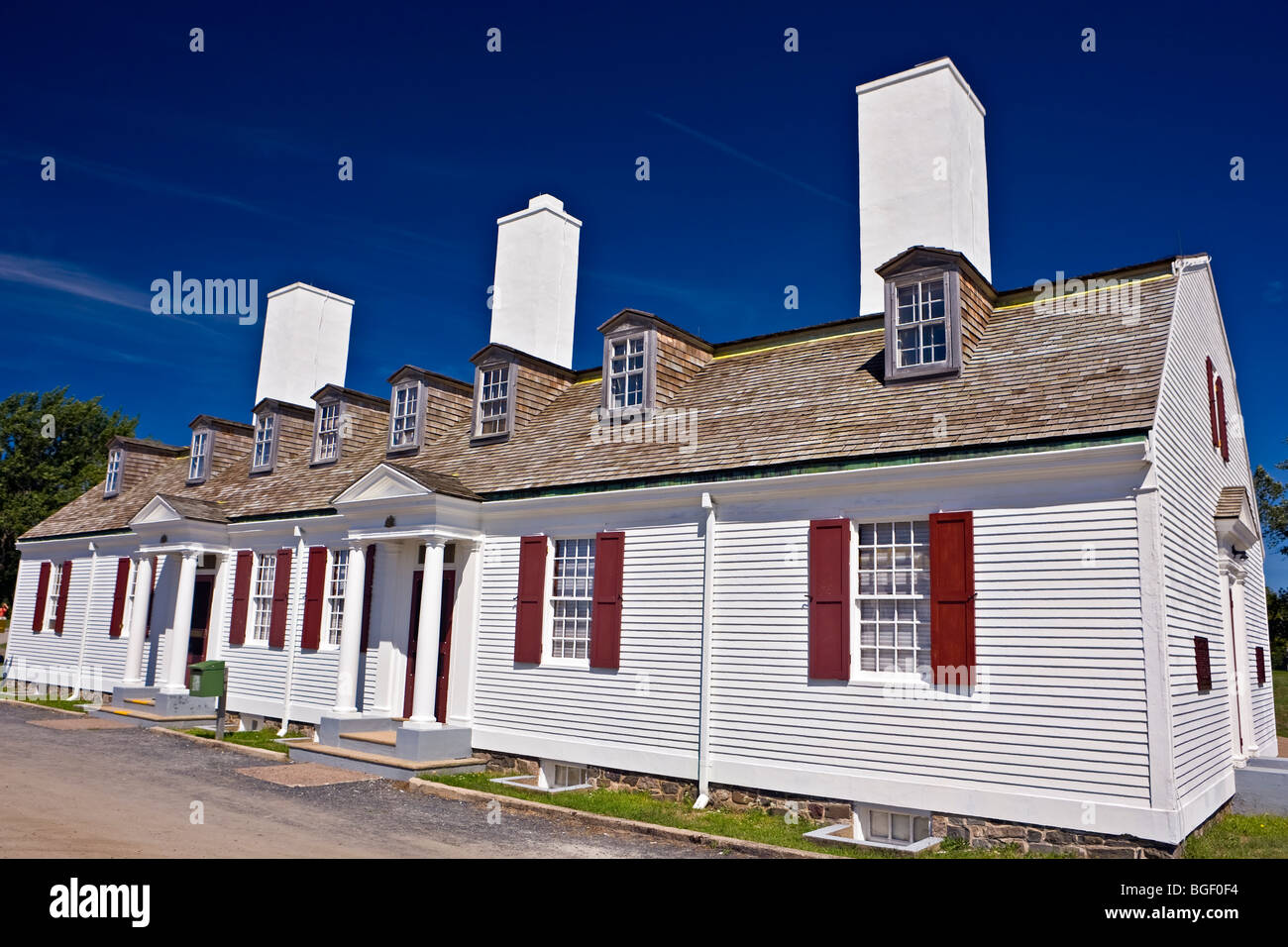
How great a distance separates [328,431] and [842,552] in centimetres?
1389

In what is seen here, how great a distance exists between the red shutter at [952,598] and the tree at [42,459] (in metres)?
38.8

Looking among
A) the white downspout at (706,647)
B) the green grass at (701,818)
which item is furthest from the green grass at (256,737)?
the white downspout at (706,647)

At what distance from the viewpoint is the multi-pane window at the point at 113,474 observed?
27625mm

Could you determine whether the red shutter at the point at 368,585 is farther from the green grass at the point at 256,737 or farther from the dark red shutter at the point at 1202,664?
the dark red shutter at the point at 1202,664

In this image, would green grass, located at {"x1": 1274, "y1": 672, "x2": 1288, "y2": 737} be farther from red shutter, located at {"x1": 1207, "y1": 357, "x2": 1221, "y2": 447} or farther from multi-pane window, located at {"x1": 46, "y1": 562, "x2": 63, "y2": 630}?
multi-pane window, located at {"x1": 46, "y1": 562, "x2": 63, "y2": 630}

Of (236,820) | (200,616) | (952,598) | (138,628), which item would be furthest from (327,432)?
(952,598)

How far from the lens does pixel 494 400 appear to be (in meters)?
17.9

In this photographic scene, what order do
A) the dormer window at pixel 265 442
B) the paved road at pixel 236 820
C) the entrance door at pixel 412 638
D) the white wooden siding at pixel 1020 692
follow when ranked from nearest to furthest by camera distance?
the paved road at pixel 236 820
the white wooden siding at pixel 1020 692
the entrance door at pixel 412 638
the dormer window at pixel 265 442

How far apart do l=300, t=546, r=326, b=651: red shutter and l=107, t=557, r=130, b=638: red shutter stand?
8170 millimetres

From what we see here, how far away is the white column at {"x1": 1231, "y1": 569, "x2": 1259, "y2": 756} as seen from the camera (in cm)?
1369

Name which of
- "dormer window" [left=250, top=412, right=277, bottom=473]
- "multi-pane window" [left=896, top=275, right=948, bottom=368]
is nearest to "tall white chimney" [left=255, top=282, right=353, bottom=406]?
"dormer window" [left=250, top=412, right=277, bottom=473]
